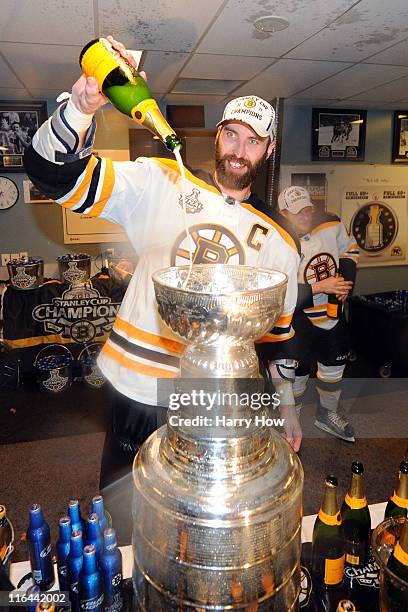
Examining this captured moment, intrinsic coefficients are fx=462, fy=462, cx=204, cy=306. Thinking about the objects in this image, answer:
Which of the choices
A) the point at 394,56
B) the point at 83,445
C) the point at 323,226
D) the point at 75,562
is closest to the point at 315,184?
the point at 323,226

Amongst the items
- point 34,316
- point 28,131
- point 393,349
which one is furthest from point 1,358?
point 393,349

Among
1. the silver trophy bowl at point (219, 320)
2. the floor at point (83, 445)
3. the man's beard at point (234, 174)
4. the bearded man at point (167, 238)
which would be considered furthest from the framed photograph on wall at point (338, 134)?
the silver trophy bowl at point (219, 320)

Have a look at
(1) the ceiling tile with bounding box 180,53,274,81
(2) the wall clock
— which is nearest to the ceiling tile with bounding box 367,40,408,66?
(1) the ceiling tile with bounding box 180,53,274,81

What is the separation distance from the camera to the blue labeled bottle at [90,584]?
2.79 ft

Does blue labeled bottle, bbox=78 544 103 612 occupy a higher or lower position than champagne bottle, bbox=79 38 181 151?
lower

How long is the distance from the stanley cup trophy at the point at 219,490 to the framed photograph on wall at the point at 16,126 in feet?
13.9

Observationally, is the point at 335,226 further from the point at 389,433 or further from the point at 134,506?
the point at 134,506

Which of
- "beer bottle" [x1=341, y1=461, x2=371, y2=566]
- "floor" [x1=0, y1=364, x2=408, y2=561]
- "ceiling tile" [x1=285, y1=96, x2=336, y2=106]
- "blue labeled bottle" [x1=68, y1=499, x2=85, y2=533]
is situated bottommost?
"floor" [x1=0, y1=364, x2=408, y2=561]

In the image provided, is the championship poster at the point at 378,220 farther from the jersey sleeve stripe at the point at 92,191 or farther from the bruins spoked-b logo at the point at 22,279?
the jersey sleeve stripe at the point at 92,191

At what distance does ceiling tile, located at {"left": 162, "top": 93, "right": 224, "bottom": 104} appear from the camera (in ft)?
13.8

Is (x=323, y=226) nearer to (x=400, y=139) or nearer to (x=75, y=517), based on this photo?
(x=400, y=139)

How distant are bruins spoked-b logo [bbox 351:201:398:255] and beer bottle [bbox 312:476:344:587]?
456 cm

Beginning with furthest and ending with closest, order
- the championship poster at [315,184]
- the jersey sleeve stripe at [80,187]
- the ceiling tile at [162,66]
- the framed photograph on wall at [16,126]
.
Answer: the championship poster at [315,184]
the framed photograph on wall at [16,126]
the ceiling tile at [162,66]
the jersey sleeve stripe at [80,187]

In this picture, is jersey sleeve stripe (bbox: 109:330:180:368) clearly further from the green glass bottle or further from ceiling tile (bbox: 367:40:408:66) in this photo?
ceiling tile (bbox: 367:40:408:66)
